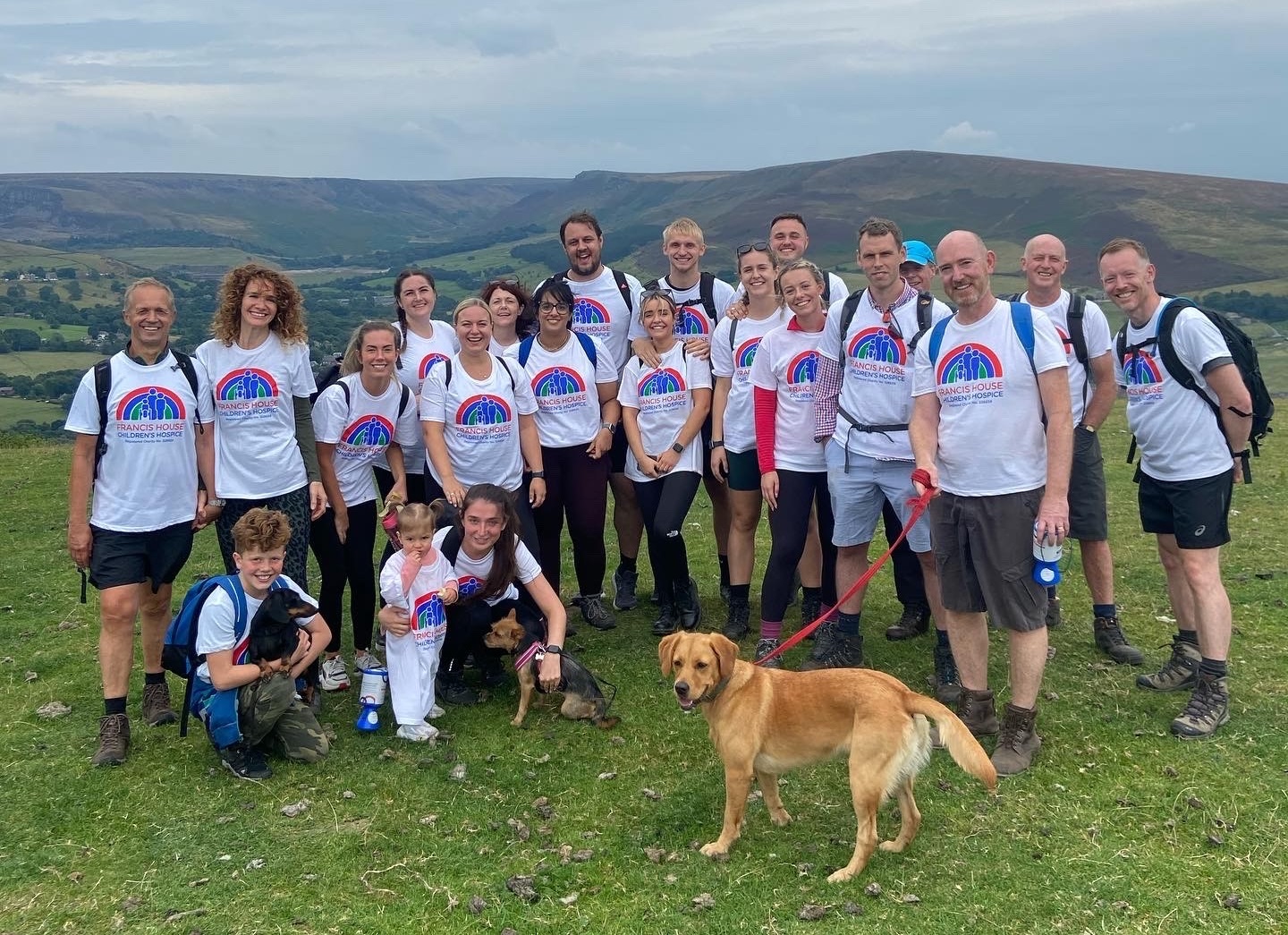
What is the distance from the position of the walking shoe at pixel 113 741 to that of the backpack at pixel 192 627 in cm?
58

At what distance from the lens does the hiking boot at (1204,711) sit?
20.9 ft

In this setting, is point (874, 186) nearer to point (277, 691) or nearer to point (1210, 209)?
point (1210, 209)

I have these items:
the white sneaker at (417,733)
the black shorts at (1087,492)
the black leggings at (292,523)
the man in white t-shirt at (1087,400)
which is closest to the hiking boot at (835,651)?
the man in white t-shirt at (1087,400)

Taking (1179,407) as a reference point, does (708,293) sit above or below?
above

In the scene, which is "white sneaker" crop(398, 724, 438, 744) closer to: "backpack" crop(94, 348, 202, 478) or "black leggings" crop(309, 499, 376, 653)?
"black leggings" crop(309, 499, 376, 653)

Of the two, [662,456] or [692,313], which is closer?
[662,456]

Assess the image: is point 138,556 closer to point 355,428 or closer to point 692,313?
point 355,428

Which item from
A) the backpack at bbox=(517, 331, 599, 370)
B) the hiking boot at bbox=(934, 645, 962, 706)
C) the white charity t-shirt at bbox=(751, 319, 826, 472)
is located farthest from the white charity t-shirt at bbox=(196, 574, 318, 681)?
the hiking boot at bbox=(934, 645, 962, 706)

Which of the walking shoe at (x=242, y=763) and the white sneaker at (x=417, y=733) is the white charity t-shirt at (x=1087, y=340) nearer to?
the white sneaker at (x=417, y=733)

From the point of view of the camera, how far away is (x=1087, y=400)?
7.95 meters

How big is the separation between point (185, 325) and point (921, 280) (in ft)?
275

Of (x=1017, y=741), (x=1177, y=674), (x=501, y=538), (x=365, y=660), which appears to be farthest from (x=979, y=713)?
(x=365, y=660)

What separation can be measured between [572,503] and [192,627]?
3556mm

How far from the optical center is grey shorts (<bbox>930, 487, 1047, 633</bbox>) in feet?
19.3
